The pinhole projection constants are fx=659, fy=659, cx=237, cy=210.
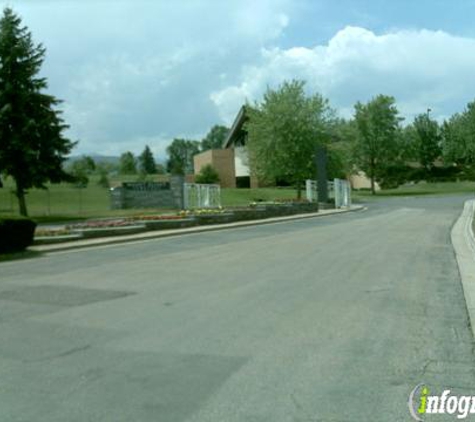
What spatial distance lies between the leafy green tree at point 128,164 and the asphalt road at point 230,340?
114102mm

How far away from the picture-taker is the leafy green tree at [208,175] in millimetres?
67581

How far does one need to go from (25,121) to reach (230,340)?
28850 mm

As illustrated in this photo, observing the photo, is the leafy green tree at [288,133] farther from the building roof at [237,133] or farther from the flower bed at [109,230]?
the flower bed at [109,230]

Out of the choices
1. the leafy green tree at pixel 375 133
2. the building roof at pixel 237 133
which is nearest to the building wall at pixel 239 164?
the building roof at pixel 237 133

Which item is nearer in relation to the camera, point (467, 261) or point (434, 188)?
point (467, 261)

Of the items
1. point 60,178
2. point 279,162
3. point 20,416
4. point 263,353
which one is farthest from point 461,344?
point 279,162

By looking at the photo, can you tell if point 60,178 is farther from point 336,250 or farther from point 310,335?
point 310,335

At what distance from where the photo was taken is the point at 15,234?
15.7 metres

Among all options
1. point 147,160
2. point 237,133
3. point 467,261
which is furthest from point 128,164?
point 467,261

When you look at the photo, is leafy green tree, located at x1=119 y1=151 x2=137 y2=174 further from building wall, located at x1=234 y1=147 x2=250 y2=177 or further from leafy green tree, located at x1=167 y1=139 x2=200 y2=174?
building wall, located at x1=234 y1=147 x2=250 y2=177

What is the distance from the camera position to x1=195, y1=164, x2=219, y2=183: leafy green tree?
67.6m

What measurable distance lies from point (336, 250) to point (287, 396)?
35.3 feet

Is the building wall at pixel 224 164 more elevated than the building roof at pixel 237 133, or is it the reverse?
the building roof at pixel 237 133

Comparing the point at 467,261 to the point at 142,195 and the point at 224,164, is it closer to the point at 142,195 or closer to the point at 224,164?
the point at 142,195
